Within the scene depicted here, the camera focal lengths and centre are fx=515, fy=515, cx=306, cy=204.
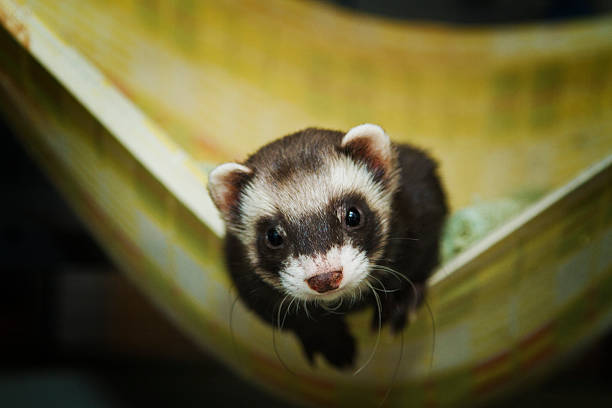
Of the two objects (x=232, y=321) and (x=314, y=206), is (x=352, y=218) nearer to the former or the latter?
(x=314, y=206)

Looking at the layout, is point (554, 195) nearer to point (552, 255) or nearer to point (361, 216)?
point (552, 255)

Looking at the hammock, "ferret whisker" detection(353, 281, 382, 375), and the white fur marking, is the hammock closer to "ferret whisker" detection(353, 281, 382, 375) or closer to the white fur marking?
"ferret whisker" detection(353, 281, 382, 375)

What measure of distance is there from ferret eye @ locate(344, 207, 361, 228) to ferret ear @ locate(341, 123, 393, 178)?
0.29ft

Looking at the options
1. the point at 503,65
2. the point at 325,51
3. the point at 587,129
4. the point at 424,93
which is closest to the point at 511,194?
the point at 587,129

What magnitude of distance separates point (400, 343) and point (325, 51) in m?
1.28

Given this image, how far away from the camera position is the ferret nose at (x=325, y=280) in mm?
708

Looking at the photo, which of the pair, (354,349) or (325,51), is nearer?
(354,349)

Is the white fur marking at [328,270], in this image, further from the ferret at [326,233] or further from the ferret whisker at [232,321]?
the ferret whisker at [232,321]

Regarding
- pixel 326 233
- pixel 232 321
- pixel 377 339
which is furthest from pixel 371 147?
pixel 232 321

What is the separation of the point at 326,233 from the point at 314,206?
0.20ft

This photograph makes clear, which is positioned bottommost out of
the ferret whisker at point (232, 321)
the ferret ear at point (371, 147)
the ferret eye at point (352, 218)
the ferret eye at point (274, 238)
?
the ferret whisker at point (232, 321)

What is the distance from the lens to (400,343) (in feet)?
2.97

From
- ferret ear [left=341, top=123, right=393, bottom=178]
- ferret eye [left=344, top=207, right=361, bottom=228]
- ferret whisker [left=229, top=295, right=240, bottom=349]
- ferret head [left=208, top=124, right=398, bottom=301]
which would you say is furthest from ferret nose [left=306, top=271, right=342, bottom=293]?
ferret whisker [left=229, top=295, right=240, bottom=349]

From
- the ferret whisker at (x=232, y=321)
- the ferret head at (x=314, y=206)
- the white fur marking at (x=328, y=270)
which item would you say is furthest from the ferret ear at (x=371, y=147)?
the ferret whisker at (x=232, y=321)
